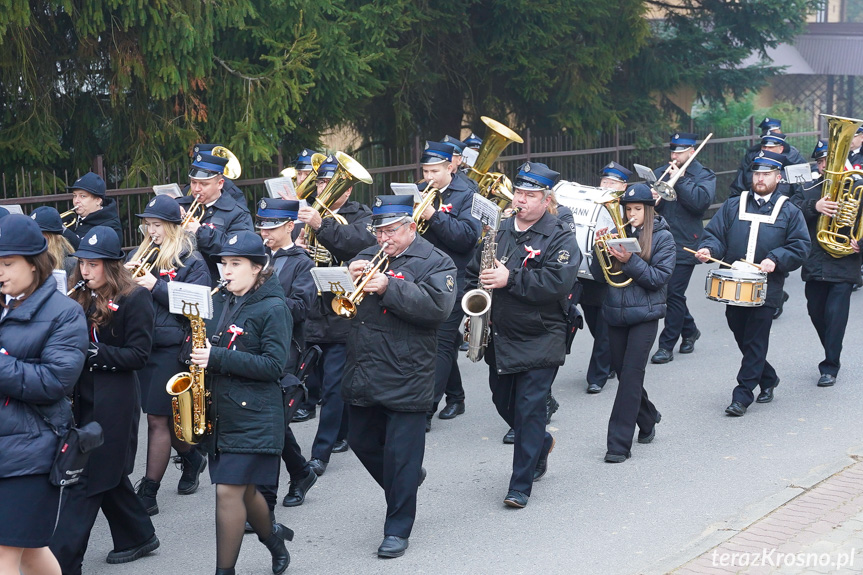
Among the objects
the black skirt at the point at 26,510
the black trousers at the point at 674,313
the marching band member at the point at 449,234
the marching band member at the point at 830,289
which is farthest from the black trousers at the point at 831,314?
the black skirt at the point at 26,510

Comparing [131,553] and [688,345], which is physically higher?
[688,345]

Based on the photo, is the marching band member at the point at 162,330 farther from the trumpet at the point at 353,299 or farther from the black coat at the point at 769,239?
the black coat at the point at 769,239

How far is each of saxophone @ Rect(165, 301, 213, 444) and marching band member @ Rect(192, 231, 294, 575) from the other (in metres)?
0.05

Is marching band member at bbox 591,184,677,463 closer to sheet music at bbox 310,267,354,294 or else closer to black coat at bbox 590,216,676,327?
black coat at bbox 590,216,676,327

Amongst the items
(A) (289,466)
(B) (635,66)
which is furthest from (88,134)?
(B) (635,66)

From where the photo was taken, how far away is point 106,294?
Result: 5574 millimetres

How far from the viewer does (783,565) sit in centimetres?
551

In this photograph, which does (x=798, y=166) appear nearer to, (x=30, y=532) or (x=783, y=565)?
(x=783, y=565)

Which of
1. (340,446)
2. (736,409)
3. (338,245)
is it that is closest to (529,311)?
(338,245)

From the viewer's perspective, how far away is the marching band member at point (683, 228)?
407 inches

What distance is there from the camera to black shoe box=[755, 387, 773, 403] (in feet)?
29.0

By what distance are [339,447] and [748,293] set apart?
3.24 meters

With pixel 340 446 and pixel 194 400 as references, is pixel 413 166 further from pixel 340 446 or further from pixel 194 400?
pixel 194 400

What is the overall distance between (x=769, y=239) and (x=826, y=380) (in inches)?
60.0
